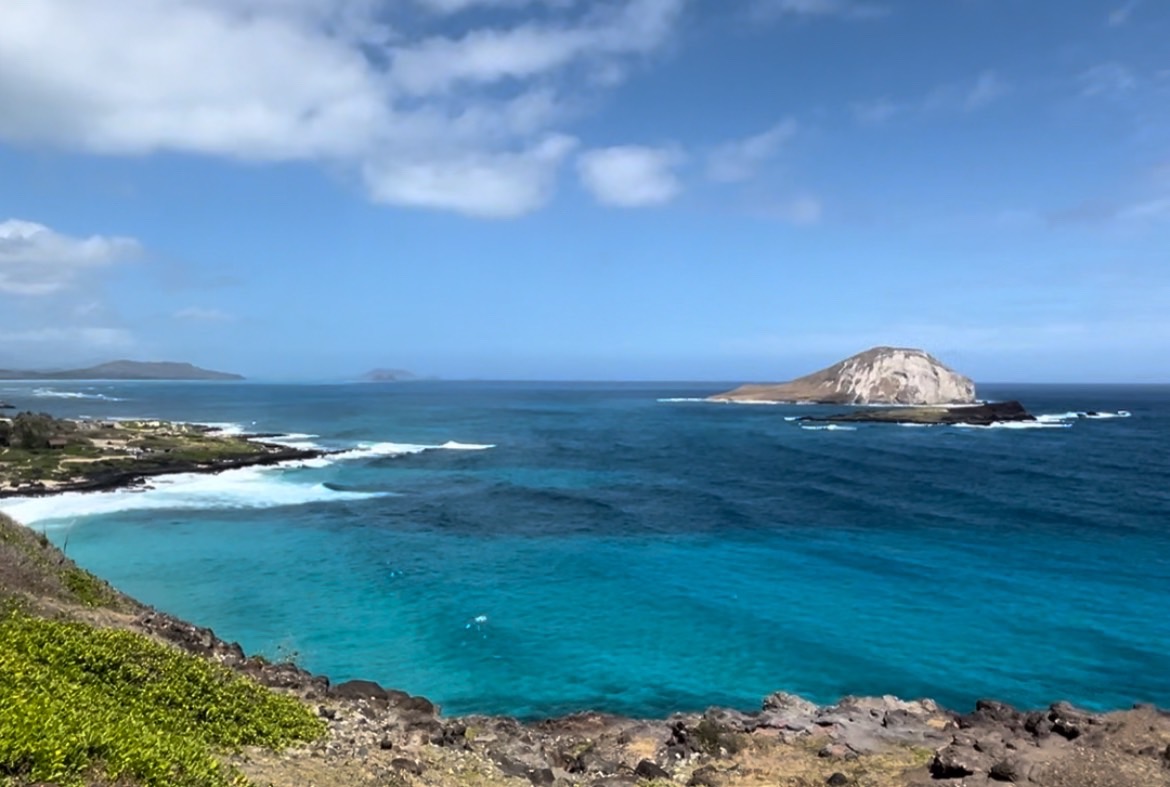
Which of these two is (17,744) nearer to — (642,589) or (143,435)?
(642,589)

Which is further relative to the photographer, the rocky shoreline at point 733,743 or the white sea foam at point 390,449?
the white sea foam at point 390,449

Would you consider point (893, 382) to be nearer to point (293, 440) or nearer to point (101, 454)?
point (293, 440)

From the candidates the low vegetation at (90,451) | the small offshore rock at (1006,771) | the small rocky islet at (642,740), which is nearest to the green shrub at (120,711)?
the small rocky islet at (642,740)

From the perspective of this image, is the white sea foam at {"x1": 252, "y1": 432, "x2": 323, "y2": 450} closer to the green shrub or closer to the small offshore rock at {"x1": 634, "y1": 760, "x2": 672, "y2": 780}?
the green shrub

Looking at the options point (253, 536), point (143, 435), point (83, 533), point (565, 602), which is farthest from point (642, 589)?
point (143, 435)

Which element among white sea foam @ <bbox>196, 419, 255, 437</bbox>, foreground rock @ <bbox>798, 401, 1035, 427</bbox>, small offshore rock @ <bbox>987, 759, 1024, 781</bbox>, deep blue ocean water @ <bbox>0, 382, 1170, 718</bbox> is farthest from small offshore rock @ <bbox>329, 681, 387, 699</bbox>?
foreground rock @ <bbox>798, 401, 1035, 427</bbox>

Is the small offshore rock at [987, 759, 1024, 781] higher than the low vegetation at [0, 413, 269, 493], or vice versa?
the low vegetation at [0, 413, 269, 493]

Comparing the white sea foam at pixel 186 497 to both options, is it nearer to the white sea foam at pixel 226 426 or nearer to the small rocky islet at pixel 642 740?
the small rocky islet at pixel 642 740
